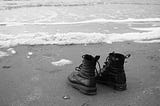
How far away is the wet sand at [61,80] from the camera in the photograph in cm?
198

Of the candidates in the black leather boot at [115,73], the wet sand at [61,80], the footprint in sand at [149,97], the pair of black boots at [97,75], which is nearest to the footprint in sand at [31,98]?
the wet sand at [61,80]

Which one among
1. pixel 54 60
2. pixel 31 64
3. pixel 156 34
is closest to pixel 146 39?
pixel 156 34

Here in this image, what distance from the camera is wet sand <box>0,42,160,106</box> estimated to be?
198 centimetres

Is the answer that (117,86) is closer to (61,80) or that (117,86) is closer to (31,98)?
(61,80)

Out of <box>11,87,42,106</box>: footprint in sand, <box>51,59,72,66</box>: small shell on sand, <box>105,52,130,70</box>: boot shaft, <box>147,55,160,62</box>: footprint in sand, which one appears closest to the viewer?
<box>11,87,42,106</box>: footprint in sand

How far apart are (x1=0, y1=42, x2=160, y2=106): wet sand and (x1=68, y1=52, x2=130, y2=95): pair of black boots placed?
0.19ft

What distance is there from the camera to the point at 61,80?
7.77 ft

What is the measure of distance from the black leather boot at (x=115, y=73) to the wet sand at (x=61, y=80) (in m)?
0.06

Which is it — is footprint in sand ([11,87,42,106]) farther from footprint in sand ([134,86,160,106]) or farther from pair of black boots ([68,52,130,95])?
footprint in sand ([134,86,160,106])

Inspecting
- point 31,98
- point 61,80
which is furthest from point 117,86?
point 31,98

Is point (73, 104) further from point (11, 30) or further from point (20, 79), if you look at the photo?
point (11, 30)

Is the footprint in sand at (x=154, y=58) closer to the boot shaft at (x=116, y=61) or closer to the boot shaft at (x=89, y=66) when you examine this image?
the boot shaft at (x=116, y=61)

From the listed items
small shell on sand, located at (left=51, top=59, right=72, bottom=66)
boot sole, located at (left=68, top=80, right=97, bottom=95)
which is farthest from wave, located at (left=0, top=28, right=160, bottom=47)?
boot sole, located at (left=68, top=80, right=97, bottom=95)

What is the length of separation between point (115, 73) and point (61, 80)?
22.9 inches
